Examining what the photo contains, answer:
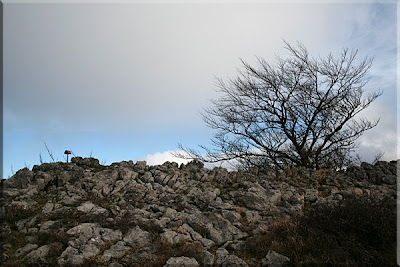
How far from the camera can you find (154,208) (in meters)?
8.13

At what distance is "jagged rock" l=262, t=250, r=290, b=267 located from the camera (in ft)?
20.3

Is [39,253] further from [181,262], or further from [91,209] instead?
[181,262]

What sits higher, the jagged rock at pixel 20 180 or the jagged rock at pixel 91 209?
the jagged rock at pixel 20 180

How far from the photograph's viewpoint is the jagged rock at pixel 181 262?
602 centimetres

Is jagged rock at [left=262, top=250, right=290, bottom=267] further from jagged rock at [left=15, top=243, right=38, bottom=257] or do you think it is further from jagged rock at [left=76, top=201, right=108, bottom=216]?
jagged rock at [left=15, top=243, right=38, bottom=257]

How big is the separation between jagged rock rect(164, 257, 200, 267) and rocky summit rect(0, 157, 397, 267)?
0.02 meters

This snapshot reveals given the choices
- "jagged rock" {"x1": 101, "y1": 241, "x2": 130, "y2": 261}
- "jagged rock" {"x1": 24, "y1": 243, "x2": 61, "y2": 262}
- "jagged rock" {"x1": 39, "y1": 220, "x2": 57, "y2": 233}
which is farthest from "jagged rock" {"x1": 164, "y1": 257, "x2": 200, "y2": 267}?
"jagged rock" {"x1": 39, "y1": 220, "x2": 57, "y2": 233}

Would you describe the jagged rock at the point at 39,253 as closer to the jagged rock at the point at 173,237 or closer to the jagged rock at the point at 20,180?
the jagged rock at the point at 173,237

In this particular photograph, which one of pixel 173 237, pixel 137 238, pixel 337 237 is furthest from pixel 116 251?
pixel 337 237

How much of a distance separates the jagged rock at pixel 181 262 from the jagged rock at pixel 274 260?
1281 millimetres

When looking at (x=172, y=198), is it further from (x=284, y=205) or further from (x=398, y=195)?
(x=398, y=195)

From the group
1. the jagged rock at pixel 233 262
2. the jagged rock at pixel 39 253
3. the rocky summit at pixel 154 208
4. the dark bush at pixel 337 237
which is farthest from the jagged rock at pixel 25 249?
the dark bush at pixel 337 237

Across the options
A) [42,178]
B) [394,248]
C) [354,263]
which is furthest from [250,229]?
[42,178]

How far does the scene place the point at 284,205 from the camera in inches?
346
